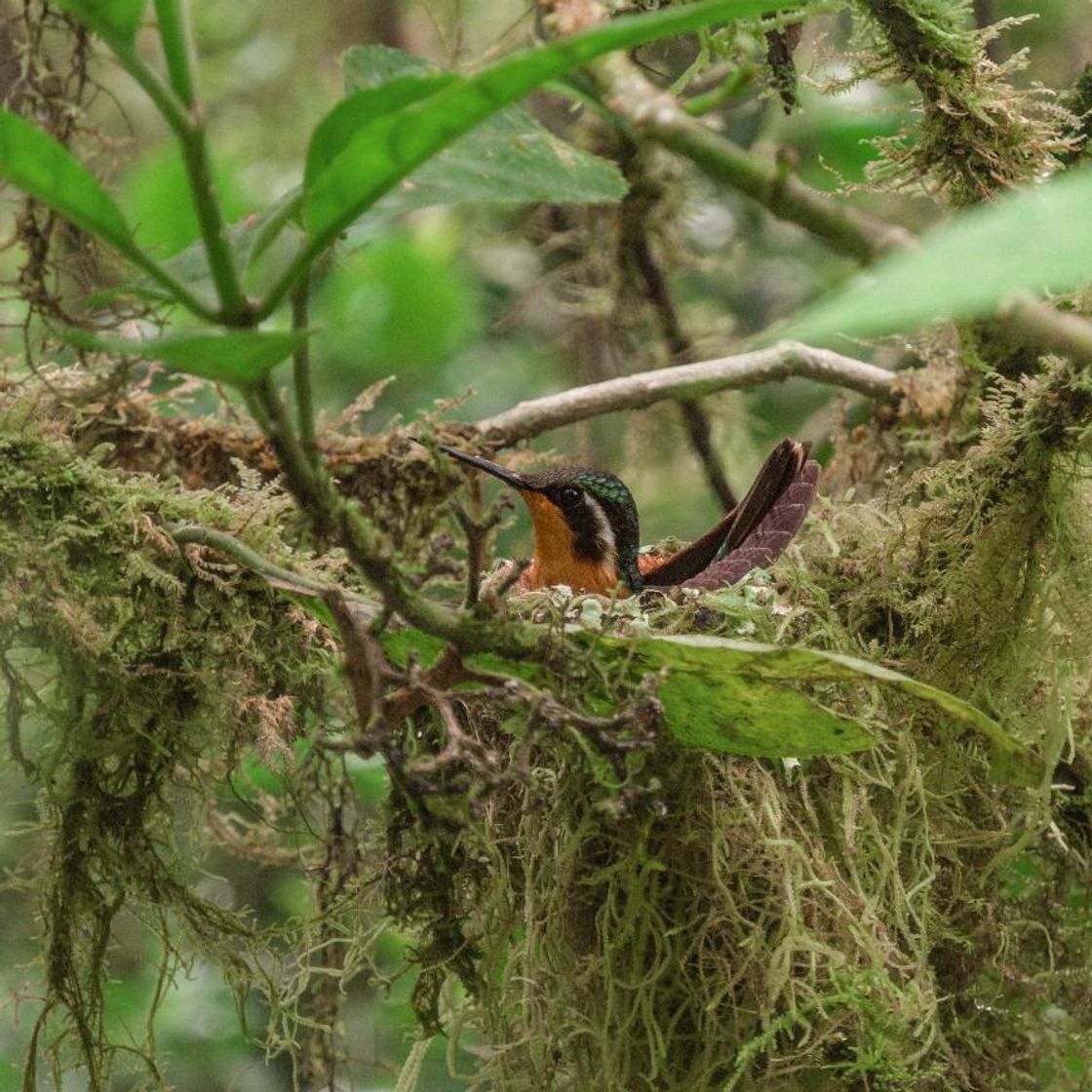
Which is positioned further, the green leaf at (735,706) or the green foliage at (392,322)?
the green foliage at (392,322)

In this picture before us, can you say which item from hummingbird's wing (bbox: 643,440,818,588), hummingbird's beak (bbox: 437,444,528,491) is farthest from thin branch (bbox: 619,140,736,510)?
hummingbird's wing (bbox: 643,440,818,588)

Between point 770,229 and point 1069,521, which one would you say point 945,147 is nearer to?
point 1069,521

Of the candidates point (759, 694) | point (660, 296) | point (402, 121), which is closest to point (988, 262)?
point (402, 121)

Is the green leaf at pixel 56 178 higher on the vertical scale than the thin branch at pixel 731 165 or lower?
higher

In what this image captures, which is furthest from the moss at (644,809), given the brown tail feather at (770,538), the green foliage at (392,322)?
→ the green foliage at (392,322)

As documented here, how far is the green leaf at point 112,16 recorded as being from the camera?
1198 mm

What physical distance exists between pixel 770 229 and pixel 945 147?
3.65m

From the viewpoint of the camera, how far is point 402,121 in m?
1.24

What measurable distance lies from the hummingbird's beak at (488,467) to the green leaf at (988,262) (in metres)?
2.55

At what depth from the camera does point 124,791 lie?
2461mm

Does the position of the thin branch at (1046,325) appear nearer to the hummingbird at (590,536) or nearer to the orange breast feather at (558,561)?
the hummingbird at (590,536)

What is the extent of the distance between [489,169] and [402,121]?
1.54 ft

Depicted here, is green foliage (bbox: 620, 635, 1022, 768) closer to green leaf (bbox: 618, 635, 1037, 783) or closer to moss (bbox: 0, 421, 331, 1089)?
green leaf (bbox: 618, 635, 1037, 783)

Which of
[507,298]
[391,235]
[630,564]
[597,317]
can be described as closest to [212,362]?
[630,564]
